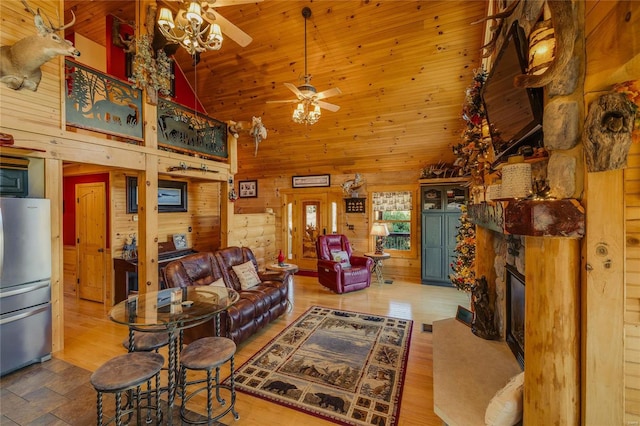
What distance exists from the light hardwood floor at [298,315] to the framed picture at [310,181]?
242cm

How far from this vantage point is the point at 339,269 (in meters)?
5.05

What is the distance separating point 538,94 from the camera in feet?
4.60

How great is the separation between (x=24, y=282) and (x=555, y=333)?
14.4ft

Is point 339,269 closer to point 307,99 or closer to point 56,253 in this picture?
point 307,99

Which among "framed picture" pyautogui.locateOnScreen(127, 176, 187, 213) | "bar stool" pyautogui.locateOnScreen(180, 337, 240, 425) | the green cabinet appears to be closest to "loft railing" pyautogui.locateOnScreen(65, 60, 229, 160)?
"framed picture" pyautogui.locateOnScreen(127, 176, 187, 213)

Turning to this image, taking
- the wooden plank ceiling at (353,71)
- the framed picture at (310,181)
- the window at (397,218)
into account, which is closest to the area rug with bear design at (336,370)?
the window at (397,218)

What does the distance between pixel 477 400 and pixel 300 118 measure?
11.7ft

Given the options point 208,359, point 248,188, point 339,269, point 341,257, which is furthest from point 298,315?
point 248,188

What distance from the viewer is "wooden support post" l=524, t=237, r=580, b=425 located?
122cm

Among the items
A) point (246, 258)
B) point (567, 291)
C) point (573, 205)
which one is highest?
point (573, 205)

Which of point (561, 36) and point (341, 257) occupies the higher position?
point (561, 36)

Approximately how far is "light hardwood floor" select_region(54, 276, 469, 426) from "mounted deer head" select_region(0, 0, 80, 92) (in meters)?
2.91

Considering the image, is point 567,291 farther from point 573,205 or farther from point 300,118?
point 300,118

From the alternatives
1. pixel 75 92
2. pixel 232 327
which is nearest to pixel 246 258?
pixel 232 327
